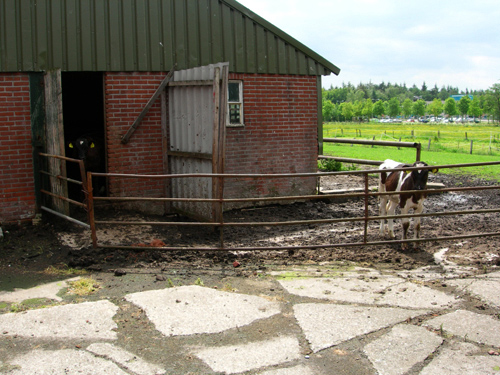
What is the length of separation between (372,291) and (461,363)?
66.0 inches

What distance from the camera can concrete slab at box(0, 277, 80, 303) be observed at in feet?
18.7

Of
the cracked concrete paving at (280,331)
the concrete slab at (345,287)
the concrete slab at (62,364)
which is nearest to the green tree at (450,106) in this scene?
the concrete slab at (345,287)

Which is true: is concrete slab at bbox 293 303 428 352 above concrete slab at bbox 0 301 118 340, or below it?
below

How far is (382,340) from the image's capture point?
462 cm

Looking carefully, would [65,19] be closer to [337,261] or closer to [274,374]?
Result: [337,261]

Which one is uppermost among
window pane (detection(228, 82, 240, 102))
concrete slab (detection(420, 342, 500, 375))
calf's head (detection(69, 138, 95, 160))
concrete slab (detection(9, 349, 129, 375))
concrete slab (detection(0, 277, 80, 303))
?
window pane (detection(228, 82, 240, 102))

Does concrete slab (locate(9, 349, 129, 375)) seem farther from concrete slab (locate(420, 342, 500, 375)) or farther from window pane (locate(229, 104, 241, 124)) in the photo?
window pane (locate(229, 104, 241, 124))

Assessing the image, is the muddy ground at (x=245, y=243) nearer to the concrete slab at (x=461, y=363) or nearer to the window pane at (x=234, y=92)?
the window pane at (x=234, y=92)

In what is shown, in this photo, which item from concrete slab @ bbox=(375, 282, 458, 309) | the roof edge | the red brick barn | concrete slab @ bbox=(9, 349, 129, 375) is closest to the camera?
concrete slab @ bbox=(9, 349, 129, 375)

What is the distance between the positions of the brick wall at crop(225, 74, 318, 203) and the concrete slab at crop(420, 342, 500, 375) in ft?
22.2

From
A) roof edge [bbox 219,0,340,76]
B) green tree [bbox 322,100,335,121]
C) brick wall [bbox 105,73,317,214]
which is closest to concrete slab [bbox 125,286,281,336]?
brick wall [bbox 105,73,317,214]

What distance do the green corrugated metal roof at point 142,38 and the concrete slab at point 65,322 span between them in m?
5.24

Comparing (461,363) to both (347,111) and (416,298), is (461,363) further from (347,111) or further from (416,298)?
(347,111)

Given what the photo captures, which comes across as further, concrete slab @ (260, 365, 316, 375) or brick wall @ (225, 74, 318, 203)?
brick wall @ (225, 74, 318, 203)
